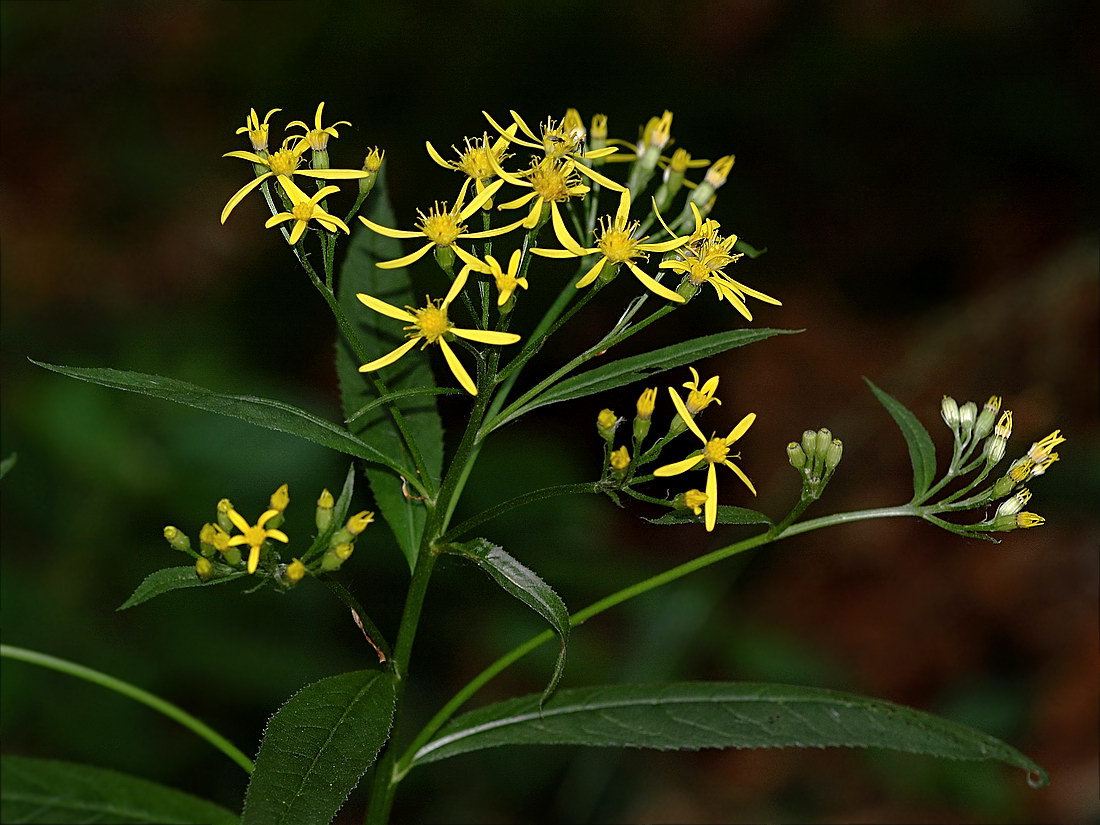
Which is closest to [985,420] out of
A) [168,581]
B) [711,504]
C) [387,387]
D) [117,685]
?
[711,504]

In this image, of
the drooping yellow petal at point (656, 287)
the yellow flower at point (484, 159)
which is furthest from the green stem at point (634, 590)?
the yellow flower at point (484, 159)

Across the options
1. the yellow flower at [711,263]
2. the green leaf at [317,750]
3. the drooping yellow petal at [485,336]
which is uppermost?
the yellow flower at [711,263]

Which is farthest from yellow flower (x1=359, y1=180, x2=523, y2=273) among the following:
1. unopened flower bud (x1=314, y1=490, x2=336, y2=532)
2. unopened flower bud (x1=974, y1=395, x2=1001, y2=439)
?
unopened flower bud (x1=974, y1=395, x2=1001, y2=439)

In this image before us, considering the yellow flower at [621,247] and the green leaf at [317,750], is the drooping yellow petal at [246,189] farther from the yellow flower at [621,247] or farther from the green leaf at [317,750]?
the green leaf at [317,750]

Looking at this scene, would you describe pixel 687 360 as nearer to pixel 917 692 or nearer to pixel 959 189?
pixel 917 692

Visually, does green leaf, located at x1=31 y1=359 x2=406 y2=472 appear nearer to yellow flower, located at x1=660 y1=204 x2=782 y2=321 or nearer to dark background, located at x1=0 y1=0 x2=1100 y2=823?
yellow flower, located at x1=660 y1=204 x2=782 y2=321
